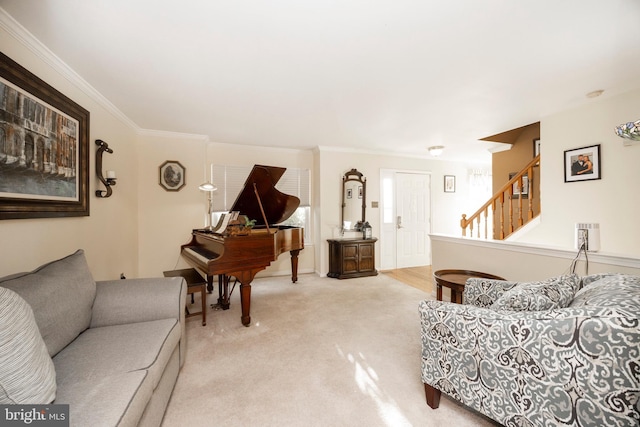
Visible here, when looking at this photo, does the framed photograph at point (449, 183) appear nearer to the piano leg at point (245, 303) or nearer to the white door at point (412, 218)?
the white door at point (412, 218)

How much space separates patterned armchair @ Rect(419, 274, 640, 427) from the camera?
0.97 meters

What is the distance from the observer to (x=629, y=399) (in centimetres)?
95

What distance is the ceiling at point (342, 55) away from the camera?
Result: 4.91 ft

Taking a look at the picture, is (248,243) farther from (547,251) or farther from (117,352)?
(547,251)

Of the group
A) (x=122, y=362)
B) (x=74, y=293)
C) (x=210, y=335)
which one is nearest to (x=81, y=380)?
(x=122, y=362)

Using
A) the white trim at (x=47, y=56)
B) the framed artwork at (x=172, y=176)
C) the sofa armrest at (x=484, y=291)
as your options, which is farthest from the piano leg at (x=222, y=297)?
the sofa armrest at (x=484, y=291)

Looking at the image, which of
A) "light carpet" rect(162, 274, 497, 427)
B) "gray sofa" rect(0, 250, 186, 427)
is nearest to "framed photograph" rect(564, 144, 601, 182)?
"light carpet" rect(162, 274, 497, 427)

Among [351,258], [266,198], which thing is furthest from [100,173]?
[351,258]

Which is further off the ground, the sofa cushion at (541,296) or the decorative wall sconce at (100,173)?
the decorative wall sconce at (100,173)

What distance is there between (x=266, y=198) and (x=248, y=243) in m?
0.98

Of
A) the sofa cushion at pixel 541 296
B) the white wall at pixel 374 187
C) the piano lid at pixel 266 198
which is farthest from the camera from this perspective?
the white wall at pixel 374 187

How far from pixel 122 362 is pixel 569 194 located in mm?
4413

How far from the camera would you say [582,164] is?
112 inches

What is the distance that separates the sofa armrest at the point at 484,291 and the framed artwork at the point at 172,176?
404 cm
